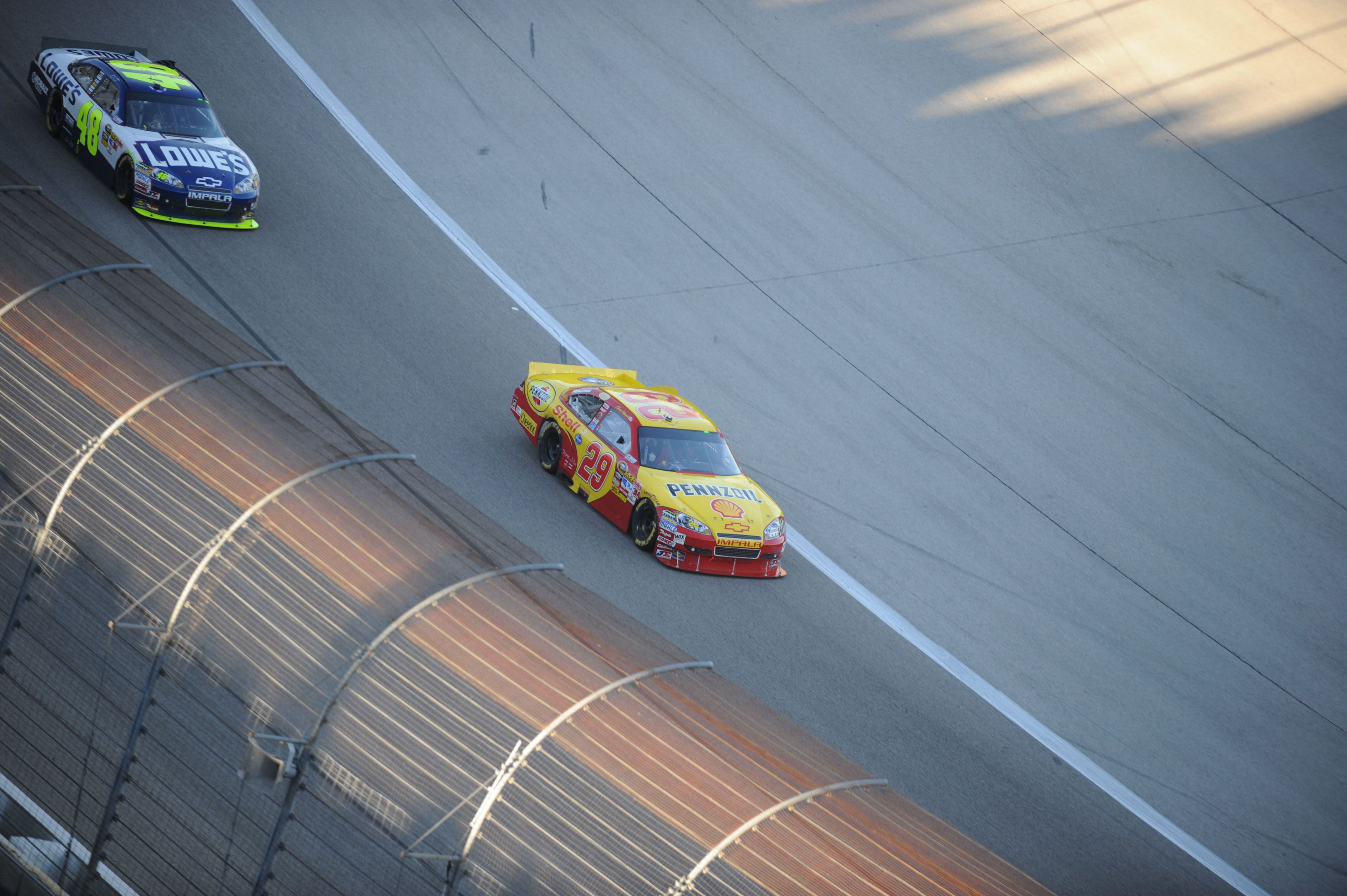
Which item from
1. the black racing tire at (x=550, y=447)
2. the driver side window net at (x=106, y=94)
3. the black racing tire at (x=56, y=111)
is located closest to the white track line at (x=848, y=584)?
the black racing tire at (x=550, y=447)

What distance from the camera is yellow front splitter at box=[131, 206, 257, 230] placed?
14688 mm

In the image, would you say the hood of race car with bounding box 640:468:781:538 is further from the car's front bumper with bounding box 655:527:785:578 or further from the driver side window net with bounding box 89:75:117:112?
the driver side window net with bounding box 89:75:117:112

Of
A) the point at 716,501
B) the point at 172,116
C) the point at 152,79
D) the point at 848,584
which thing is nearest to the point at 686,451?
the point at 716,501

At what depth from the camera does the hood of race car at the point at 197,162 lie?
14.5 m

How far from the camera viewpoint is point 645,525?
11.8 metres

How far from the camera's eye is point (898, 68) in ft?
80.9

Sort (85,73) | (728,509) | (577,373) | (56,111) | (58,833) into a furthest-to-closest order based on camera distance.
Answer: (56,111) → (85,73) → (577,373) → (728,509) → (58,833)

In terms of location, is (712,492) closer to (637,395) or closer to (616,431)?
(616,431)

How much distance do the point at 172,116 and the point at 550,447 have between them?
6.79 m

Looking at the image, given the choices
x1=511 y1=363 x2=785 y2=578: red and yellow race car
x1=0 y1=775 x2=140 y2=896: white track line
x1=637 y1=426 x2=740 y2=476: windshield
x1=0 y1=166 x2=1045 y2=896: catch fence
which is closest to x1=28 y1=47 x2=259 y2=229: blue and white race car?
x1=511 y1=363 x2=785 y2=578: red and yellow race car

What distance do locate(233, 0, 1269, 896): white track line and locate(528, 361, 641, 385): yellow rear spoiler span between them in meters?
1.58

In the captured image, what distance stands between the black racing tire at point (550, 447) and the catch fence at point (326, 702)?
5533 millimetres

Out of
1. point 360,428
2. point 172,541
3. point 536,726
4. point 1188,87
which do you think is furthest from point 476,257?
point 1188,87

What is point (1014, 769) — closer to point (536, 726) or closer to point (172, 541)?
point (536, 726)
